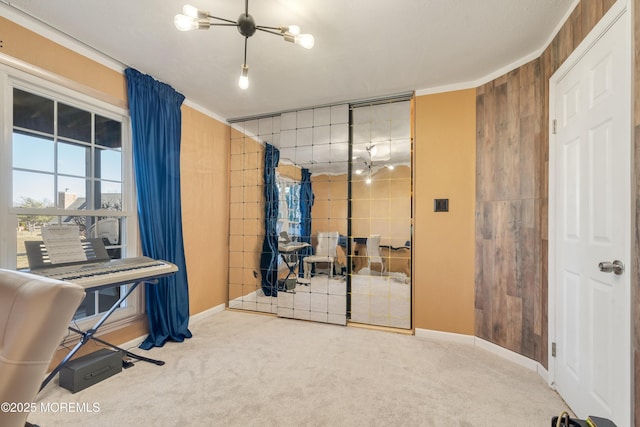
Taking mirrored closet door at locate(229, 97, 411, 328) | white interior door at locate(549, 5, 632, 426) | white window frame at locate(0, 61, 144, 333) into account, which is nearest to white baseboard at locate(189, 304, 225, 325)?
mirrored closet door at locate(229, 97, 411, 328)

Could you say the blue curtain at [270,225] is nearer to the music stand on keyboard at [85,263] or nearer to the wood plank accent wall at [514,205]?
the music stand on keyboard at [85,263]

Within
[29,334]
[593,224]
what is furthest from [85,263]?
[593,224]

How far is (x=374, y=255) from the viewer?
3.19 meters

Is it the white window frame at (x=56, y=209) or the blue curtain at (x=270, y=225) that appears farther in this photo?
the blue curtain at (x=270, y=225)

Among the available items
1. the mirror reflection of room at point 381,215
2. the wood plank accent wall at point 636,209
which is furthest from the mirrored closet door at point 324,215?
the wood plank accent wall at point 636,209

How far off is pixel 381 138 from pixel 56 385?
3491 mm

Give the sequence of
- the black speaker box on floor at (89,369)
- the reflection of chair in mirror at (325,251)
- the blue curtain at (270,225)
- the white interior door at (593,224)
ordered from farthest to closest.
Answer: the blue curtain at (270,225)
the reflection of chair in mirror at (325,251)
the black speaker box on floor at (89,369)
the white interior door at (593,224)

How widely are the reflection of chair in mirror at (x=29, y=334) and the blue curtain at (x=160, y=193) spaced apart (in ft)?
6.38

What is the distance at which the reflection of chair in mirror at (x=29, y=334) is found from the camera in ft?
2.49

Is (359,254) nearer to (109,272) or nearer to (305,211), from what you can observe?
(305,211)

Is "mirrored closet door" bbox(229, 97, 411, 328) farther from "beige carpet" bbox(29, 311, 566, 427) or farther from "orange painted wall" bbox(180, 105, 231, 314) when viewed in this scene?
"beige carpet" bbox(29, 311, 566, 427)

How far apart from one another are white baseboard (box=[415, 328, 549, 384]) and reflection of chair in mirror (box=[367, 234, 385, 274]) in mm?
747

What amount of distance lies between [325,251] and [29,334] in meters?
2.75

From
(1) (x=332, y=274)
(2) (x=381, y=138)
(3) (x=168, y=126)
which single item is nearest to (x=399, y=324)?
(1) (x=332, y=274)
